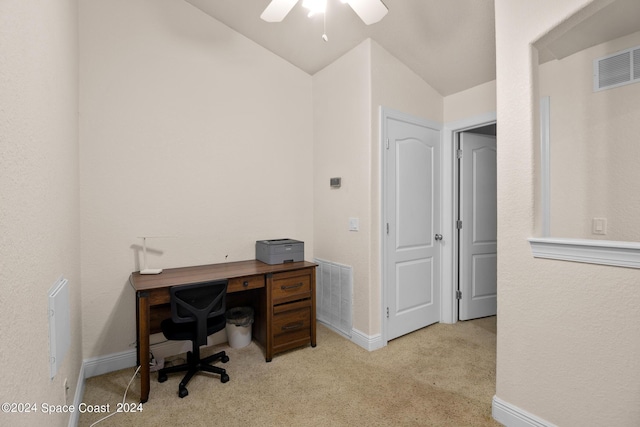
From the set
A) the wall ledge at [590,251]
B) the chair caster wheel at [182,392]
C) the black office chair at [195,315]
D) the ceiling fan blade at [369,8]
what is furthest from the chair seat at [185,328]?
the ceiling fan blade at [369,8]

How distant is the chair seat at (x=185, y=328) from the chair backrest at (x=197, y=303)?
0.07 meters

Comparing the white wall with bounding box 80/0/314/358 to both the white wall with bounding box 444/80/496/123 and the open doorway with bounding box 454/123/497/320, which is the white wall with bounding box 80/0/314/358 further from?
the open doorway with bounding box 454/123/497/320

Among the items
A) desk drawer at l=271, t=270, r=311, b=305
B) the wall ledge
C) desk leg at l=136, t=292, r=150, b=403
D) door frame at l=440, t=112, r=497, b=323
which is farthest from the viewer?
door frame at l=440, t=112, r=497, b=323

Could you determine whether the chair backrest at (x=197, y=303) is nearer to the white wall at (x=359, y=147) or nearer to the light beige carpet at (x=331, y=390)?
the light beige carpet at (x=331, y=390)

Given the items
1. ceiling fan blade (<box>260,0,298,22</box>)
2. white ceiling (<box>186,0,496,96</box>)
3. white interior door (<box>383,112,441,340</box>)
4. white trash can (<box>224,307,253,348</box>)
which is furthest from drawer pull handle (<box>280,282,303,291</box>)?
white ceiling (<box>186,0,496,96</box>)

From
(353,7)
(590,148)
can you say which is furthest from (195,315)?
(590,148)

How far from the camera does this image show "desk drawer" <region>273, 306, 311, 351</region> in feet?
Result: 8.39

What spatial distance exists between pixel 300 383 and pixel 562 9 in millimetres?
2755

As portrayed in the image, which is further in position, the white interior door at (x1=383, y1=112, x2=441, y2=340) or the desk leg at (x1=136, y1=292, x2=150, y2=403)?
the white interior door at (x1=383, y1=112, x2=441, y2=340)

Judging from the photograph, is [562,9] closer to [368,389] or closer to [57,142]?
[368,389]

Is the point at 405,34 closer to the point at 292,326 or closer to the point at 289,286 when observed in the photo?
the point at 289,286

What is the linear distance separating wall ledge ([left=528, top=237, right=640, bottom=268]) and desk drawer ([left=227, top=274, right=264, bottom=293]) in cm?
190

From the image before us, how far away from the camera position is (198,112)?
2730mm

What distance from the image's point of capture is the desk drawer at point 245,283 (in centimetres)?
231
